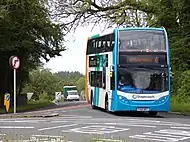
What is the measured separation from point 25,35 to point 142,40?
1453cm

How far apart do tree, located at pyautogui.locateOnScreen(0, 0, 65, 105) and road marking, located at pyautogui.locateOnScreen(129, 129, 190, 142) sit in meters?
19.8

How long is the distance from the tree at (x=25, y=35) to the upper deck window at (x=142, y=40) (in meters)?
11.0

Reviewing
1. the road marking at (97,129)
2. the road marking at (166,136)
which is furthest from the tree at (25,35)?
the road marking at (166,136)

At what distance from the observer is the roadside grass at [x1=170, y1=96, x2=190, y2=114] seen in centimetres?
3220

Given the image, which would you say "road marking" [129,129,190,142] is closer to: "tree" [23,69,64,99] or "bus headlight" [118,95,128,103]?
"bus headlight" [118,95,128,103]

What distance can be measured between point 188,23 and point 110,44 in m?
11.1

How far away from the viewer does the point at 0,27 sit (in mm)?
36500

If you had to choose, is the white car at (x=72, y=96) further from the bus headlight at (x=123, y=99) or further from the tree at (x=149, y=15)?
the bus headlight at (x=123, y=99)

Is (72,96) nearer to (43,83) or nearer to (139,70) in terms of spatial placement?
(43,83)

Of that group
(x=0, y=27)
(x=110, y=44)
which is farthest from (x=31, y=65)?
(x=110, y=44)

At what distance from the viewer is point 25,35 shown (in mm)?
39344

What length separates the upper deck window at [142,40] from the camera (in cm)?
2678

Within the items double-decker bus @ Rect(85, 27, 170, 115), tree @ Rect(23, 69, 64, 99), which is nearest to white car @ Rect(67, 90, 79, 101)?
tree @ Rect(23, 69, 64, 99)

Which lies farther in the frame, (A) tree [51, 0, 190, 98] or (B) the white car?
(B) the white car
